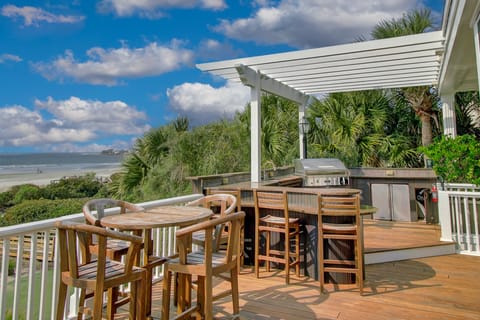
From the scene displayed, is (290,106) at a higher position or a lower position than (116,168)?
higher

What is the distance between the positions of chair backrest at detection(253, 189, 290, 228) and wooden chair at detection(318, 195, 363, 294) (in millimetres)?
441

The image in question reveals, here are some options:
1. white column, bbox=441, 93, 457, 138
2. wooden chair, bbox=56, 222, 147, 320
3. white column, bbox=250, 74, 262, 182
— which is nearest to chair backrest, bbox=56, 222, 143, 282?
wooden chair, bbox=56, 222, 147, 320

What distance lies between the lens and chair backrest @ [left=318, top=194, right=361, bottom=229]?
280 cm

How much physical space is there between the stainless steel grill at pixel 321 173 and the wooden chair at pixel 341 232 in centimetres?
185

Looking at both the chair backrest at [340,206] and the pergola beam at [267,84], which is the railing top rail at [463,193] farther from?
the pergola beam at [267,84]

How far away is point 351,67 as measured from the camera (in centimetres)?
449

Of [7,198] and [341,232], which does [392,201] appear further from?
[7,198]

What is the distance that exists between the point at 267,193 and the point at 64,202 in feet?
38.6

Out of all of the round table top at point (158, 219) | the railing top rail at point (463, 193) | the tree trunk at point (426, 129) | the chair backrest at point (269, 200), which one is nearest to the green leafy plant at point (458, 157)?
the railing top rail at point (463, 193)

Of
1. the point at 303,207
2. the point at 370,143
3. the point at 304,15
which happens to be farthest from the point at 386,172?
the point at 304,15

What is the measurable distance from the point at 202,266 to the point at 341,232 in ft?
5.56

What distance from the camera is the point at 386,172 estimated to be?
5.73m

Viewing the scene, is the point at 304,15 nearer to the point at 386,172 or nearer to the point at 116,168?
the point at 386,172

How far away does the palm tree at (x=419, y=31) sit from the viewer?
309 inches
